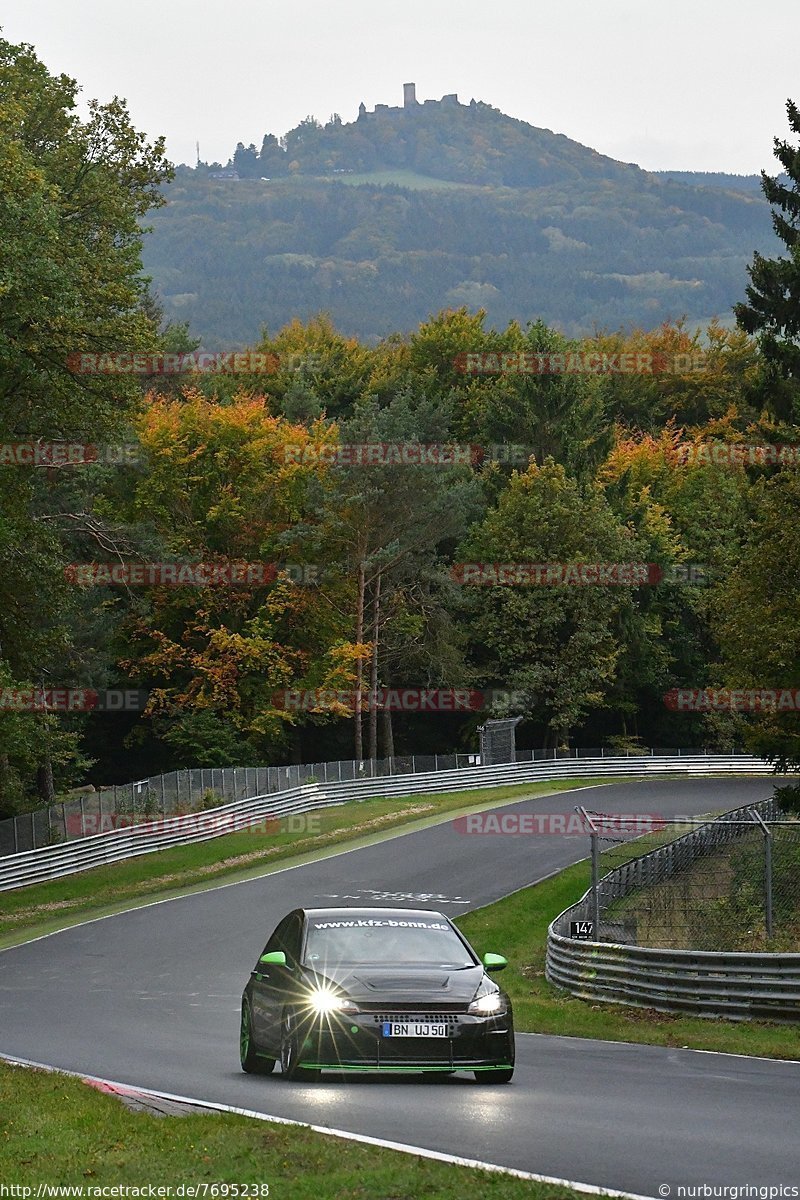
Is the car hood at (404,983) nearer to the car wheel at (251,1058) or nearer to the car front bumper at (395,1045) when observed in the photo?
the car front bumper at (395,1045)

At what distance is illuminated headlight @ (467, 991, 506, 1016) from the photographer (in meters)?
12.4

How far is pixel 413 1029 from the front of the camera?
1227cm

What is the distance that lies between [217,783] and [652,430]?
2346 inches

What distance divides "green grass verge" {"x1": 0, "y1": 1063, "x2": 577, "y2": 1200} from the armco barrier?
1199 inches

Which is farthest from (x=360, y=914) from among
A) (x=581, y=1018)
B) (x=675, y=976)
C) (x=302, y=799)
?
(x=302, y=799)

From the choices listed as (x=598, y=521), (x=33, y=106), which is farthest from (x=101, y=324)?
(x=598, y=521)

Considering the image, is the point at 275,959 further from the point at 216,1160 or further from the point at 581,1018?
the point at 581,1018

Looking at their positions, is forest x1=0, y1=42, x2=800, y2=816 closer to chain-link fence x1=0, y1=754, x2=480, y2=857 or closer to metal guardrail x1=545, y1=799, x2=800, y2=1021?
chain-link fence x1=0, y1=754, x2=480, y2=857

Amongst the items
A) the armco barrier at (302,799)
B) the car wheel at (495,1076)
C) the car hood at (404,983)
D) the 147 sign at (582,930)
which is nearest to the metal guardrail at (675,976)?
the 147 sign at (582,930)

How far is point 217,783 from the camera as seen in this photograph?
170ft

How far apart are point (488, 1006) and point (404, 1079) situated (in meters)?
1.00

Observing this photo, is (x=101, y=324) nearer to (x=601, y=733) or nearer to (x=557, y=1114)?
(x=557, y=1114)

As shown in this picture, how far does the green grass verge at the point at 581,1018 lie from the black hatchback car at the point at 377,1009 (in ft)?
13.3

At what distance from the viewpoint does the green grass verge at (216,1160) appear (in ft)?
27.2
